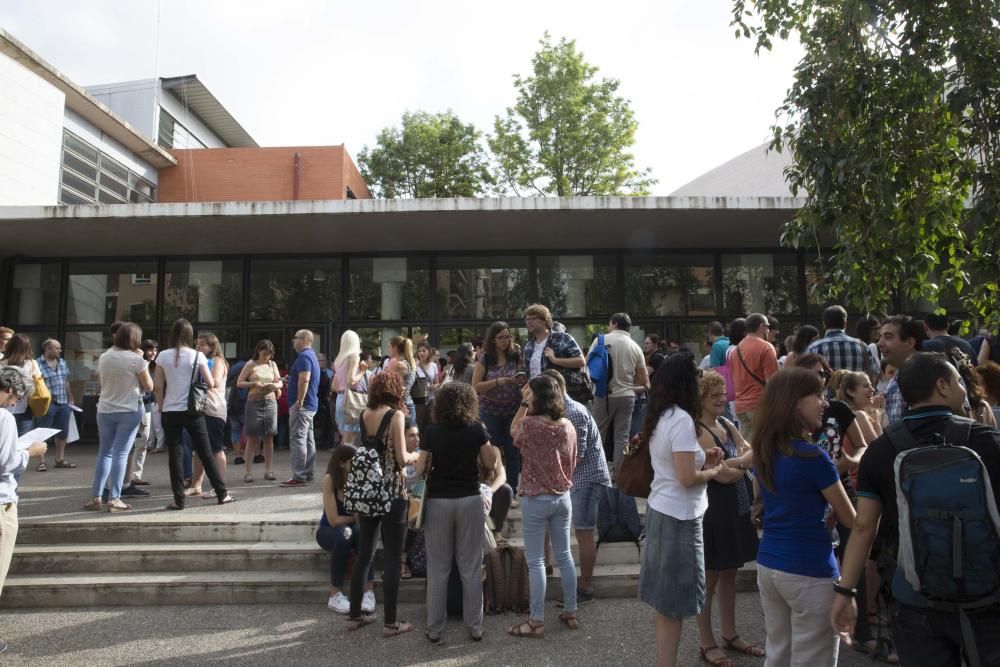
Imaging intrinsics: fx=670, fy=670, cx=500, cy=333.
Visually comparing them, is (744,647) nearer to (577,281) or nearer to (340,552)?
(340,552)

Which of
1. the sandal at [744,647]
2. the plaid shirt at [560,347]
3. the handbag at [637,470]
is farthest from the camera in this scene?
the plaid shirt at [560,347]

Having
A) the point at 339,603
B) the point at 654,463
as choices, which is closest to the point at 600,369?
the point at 654,463

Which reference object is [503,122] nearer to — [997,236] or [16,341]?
[16,341]

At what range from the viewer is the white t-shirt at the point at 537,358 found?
20.4 ft

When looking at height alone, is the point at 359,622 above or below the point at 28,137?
below

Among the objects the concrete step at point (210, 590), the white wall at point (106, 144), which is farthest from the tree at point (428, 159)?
the concrete step at point (210, 590)

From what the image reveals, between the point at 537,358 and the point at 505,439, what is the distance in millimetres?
830

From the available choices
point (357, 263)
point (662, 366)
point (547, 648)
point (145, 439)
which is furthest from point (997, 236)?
point (357, 263)

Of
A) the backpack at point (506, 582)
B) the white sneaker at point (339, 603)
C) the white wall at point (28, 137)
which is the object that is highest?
the white wall at point (28, 137)

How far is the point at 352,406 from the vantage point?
755 cm

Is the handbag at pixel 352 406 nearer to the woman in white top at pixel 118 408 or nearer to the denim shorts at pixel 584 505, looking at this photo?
the woman in white top at pixel 118 408

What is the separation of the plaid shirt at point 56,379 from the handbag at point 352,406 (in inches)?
185

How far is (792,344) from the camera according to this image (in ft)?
20.8

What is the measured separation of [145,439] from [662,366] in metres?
6.80
